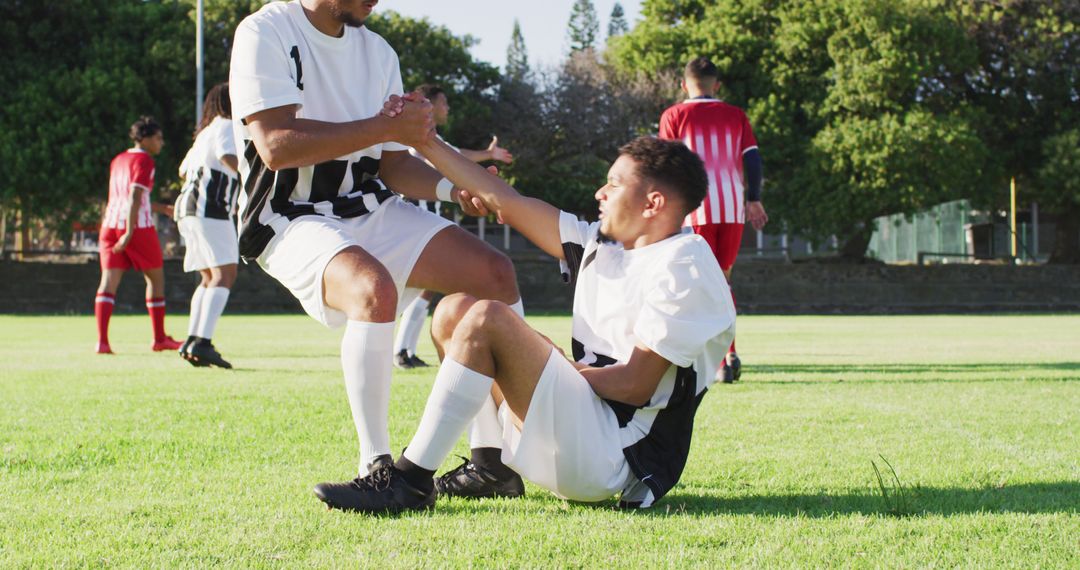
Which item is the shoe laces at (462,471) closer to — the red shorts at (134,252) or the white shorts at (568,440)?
the white shorts at (568,440)

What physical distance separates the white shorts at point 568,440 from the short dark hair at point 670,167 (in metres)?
0.67

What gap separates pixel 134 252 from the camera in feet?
36.0

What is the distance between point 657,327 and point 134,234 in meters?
9.05

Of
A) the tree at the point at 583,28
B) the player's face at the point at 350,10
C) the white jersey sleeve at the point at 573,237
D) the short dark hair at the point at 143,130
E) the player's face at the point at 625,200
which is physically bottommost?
the white jersey sleeve at the point at 573,237

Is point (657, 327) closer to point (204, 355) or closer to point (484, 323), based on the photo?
A: point (484, 323)

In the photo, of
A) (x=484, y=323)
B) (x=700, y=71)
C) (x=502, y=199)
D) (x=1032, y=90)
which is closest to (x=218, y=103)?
(x=700, y=71)

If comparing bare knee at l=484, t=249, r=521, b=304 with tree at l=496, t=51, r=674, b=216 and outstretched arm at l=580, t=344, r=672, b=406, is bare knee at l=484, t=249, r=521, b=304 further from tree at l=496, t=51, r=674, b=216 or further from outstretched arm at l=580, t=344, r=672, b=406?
tree at l=496, t=51, r=674, b=216

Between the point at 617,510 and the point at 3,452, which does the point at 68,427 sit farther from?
the point at 617,510

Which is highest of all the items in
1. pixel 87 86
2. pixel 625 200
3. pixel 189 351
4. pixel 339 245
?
pixel 87 86

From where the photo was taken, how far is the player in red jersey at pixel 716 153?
27.1 feet

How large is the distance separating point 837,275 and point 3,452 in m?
26.2

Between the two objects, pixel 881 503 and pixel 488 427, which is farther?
pixel 488 427

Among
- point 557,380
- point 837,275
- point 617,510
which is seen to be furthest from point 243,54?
point 837,275

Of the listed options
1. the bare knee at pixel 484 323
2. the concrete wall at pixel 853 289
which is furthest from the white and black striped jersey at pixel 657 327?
the concrete wall at pixel 853 289
